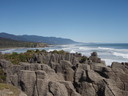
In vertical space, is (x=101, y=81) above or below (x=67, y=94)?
above

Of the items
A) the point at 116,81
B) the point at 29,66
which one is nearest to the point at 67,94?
the point at 116,81

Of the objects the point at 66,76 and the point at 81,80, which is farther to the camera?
the point at 66,76

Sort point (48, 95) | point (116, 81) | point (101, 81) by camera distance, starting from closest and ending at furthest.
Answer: point (48, 95) < point (101, 81) < point (116, 81)

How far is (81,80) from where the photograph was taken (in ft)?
57.7

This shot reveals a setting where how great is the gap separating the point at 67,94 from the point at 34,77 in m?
3.42

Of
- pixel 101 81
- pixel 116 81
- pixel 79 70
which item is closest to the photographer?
pixel 101 81

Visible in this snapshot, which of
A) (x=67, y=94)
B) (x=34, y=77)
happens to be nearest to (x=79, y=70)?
(x=67, y=94)

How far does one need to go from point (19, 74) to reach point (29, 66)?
3.43 m

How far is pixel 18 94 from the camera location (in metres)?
13.9

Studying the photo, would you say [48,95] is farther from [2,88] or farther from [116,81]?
[116,81]

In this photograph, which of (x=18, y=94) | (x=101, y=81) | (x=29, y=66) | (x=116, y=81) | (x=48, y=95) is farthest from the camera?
(x=29, y=66)

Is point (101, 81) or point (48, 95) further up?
point (101, 81)

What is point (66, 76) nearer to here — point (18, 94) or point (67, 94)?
point (67, 94)

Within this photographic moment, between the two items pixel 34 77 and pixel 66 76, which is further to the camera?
pixel 66 76
